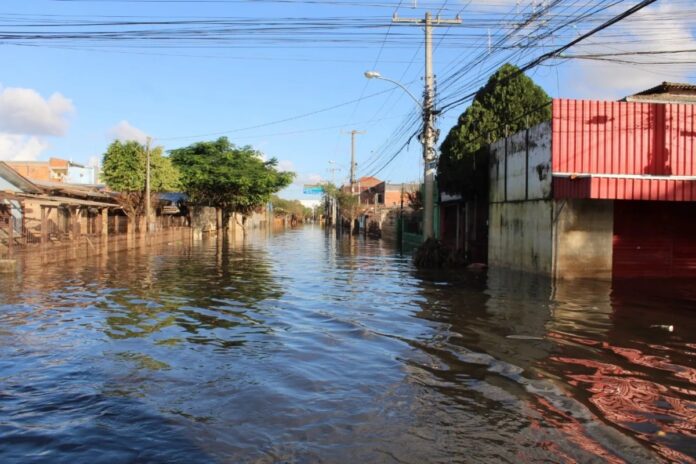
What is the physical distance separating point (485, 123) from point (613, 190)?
31.3ft

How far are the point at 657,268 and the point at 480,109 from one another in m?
10.1

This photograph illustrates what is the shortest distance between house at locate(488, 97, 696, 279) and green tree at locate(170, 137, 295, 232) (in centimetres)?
3641

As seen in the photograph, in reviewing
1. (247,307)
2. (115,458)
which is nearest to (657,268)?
(247,307)

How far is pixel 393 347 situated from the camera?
29.7ft

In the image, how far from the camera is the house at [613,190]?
17469mm

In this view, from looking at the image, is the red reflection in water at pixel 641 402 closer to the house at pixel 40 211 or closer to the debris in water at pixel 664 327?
the debris in water at pixel 664 327

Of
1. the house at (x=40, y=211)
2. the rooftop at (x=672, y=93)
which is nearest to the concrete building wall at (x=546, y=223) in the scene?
the rooftop at (x=672, y=93)

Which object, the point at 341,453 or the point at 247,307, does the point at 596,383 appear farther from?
the point at 247,307

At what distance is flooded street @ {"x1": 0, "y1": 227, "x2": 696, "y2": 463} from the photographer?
515cm

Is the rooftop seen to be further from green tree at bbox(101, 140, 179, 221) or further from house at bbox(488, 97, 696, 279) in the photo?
green tree at bbox(101, 140, 179, 221)

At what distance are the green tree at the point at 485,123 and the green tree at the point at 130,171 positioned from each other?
2321cm

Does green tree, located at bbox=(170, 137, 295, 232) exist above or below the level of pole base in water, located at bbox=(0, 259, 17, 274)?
above

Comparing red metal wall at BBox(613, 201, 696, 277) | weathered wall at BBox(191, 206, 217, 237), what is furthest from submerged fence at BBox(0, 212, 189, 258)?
red metal wall at BBox(613, 201, 696, 277)

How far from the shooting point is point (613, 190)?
55.7 feet
